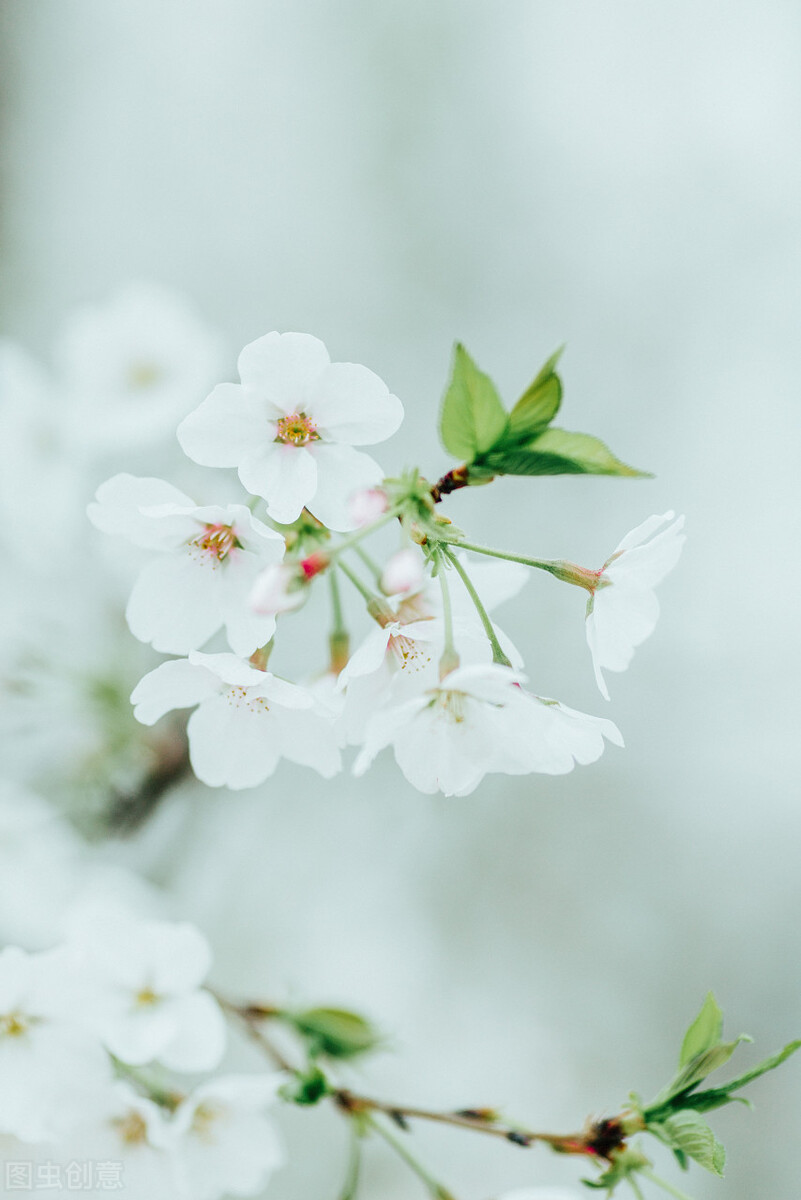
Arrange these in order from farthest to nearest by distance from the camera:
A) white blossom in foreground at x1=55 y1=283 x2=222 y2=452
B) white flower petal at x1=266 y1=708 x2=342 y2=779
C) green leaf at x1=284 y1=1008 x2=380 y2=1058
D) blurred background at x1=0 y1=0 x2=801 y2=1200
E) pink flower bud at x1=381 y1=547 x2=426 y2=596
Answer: blurred background at x1=0 y1=0 x2=801 y2=1200
white blossom in foreground at x1=55 y1=283 x2=222 y2=452
green leaf at x1=284 y1=1008 x2=380 y2=1058
white flower petal at x1=266 y1=708 x2=342 y2=779
pink flower bud at x1=381 y1=547 x2=426 y2=596

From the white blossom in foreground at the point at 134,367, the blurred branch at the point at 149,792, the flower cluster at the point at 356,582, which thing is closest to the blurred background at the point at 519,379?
the blurred branch at the point at 149,792

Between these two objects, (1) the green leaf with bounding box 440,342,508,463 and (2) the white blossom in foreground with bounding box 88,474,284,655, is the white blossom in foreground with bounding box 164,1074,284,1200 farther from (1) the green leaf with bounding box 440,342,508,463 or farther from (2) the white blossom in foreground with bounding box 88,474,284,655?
(1) the green leaf with bounding box 440,342,508,463

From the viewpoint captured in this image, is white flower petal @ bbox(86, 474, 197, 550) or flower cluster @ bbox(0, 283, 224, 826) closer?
white flower petal @ bbox(86, 474, 197, 550)

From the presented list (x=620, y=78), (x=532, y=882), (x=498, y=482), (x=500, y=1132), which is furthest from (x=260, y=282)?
(x=500, y=1132)

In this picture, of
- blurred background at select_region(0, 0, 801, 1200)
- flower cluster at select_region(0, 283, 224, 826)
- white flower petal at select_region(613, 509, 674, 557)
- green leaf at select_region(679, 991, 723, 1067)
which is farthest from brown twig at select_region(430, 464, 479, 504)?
blurred background at select_region(0, 0, 801, 1200)

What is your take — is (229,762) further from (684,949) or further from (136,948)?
(684,949)

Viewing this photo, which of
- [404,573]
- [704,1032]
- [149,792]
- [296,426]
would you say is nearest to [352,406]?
[296,426]

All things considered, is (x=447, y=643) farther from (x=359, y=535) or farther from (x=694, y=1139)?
(x=694, y=1139)
